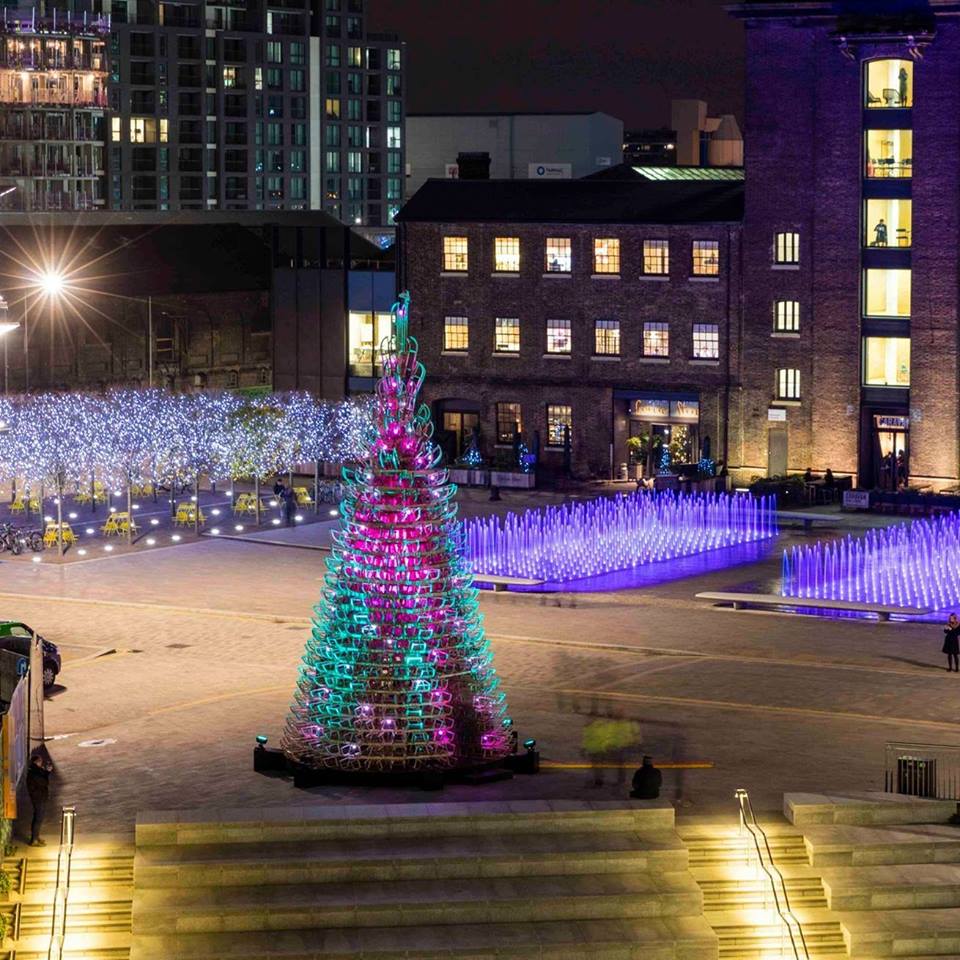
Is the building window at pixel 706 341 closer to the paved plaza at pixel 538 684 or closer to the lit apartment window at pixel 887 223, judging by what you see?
the lit apartment window at pixel 887 223

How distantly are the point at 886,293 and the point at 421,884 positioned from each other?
44.0 meters

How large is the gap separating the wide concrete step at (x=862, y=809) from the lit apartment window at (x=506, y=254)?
147ft

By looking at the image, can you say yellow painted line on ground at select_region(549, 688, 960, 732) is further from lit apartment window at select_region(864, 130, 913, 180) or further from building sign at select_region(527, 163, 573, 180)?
building sign at select_region(527, 163, 573, 180)

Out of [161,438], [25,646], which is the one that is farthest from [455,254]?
[25,646]

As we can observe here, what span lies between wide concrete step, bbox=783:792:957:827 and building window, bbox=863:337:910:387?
3885 cm

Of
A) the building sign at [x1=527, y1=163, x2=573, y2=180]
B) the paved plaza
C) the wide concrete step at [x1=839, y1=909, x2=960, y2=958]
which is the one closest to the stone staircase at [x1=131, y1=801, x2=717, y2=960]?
the paved plaza

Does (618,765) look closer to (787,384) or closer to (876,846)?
(876,846)

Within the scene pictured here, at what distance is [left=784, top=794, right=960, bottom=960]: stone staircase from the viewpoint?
1107 inches

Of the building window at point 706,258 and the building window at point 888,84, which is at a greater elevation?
the building window at point 888,84

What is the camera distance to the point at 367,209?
19000 centimetres

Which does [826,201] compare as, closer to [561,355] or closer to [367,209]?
[561,355]

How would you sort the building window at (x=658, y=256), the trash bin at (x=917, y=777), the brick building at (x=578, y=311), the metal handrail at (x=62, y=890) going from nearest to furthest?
the metal handrail at (x=62, y=890), the trash bin at (x=917, y=777), the brick building at (x=578, y=311), the building window at (x=658, y=256)

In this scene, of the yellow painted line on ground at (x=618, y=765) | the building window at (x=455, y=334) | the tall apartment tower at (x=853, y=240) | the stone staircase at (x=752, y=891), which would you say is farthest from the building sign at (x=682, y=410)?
the stone staircase at (x=752, y=891)

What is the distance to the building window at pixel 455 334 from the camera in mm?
75125
